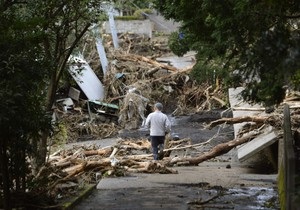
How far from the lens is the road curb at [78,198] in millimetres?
8339

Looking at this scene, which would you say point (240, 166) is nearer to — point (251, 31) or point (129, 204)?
point (129, 204)

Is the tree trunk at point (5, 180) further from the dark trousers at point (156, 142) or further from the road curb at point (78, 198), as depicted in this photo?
the dark trousers at point (156, 142)

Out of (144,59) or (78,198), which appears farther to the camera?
(144,59)

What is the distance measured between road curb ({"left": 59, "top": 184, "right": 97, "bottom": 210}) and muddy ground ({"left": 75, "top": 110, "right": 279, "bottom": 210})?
0.09 m

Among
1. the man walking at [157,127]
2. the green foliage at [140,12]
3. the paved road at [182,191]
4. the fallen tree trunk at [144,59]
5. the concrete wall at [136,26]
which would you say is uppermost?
the green foliage at [140,12]

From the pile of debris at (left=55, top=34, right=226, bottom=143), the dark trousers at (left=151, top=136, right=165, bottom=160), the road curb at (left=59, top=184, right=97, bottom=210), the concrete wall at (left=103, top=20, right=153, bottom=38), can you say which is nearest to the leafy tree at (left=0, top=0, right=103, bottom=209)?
the road curb at (left=59, top=184, right=97, bottom=210)

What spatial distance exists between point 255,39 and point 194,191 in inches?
192

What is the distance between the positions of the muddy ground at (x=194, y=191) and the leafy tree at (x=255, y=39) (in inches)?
100

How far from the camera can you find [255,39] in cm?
637

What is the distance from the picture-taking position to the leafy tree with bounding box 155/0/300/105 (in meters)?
4.27

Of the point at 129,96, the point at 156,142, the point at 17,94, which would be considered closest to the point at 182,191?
the point at 156,142

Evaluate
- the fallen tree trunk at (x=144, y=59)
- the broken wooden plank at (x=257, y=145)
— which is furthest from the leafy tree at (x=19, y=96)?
Result: the fallen tree trunk at (x=144, y=59)

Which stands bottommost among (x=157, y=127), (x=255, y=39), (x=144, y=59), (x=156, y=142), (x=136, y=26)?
(x=156, y=142)

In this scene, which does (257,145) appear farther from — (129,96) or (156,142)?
(129,96)
